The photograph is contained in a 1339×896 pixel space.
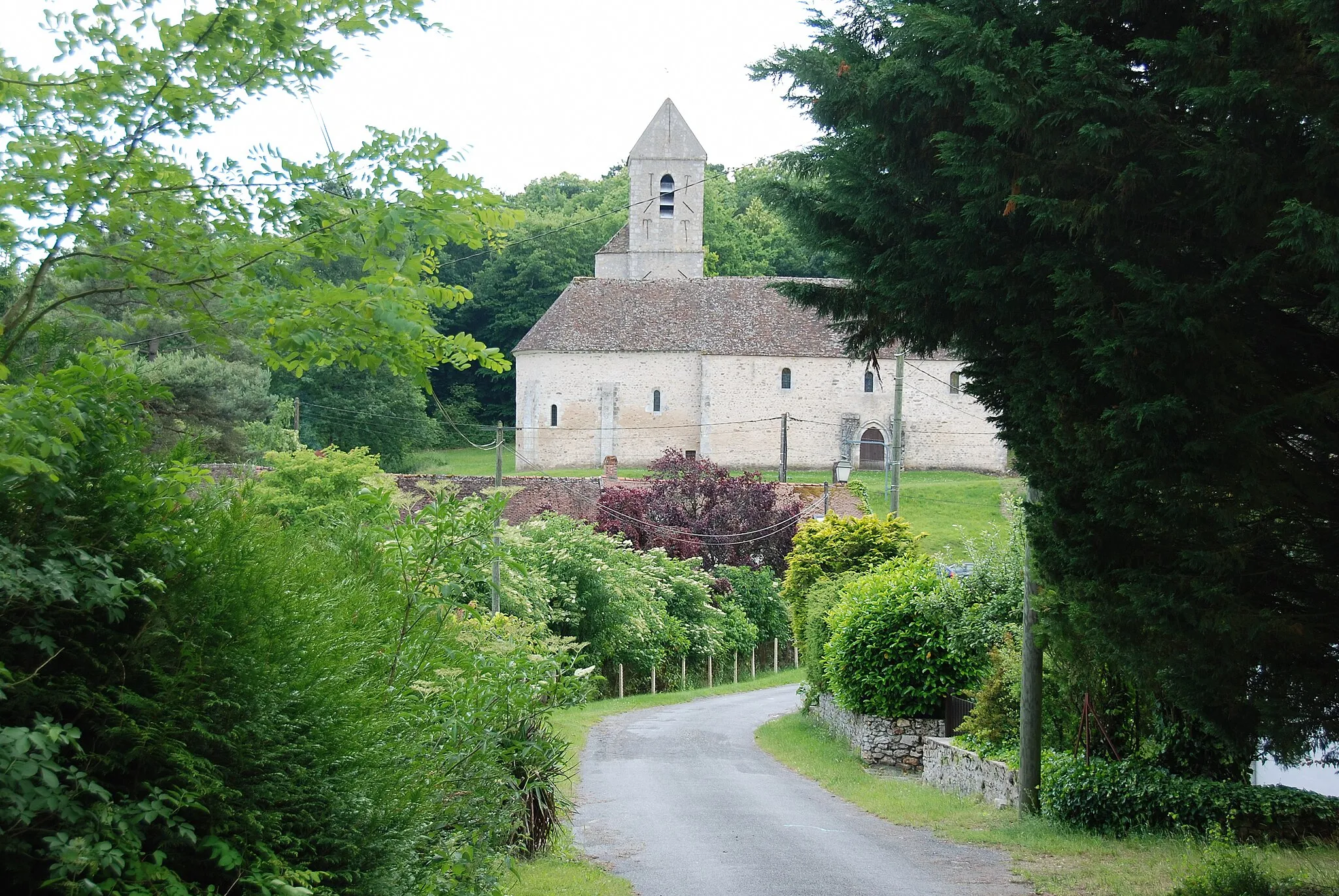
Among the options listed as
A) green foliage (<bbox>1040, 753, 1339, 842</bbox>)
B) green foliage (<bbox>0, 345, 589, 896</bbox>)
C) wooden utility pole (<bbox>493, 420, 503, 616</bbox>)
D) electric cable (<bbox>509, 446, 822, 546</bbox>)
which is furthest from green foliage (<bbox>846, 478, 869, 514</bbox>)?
green foliage (<bbox>0, 345, 589, 896</bbox>)

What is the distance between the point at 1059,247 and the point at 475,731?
467cm

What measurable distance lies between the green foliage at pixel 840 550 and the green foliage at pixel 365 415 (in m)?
38.6

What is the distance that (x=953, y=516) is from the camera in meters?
49.5

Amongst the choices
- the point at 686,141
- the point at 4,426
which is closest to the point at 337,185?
the point at 4,426

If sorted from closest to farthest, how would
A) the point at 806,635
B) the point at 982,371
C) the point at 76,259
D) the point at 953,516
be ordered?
the point at 76,259 < the point at 982,371 < the point at 806,635 < the point at 953,516

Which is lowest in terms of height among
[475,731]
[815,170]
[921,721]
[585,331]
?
[921,721]

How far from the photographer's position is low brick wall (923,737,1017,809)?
13.4 meters

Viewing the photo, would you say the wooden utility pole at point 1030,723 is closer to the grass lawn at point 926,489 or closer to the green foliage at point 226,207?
the green foliage at point 226,207

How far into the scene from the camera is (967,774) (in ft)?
49.1

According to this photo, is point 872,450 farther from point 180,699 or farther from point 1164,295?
point 180,699

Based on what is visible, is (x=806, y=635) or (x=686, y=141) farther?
(x=686, y=141)

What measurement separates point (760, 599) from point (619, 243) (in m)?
34.2

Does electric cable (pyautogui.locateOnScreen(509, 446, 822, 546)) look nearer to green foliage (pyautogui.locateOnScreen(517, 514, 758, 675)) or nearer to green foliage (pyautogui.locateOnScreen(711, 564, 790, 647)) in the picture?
green foliage (pyautogui.locateOnScreen(711, 564, 790, 647))

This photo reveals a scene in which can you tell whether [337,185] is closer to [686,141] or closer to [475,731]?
[475,731]
